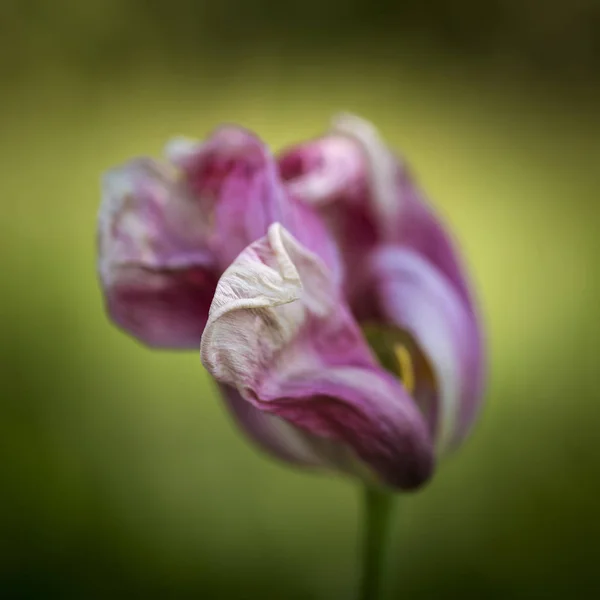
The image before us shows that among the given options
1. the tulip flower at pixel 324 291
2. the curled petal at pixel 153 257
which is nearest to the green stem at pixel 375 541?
the tulip flower at pixel 324 291

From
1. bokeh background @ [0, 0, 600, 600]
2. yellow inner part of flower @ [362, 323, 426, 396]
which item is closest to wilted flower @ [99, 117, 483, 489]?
yellow inner part of flower @ [362, 323, 426, 396]

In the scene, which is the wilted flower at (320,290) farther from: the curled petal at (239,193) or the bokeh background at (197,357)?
the bokeh background at (197,357)

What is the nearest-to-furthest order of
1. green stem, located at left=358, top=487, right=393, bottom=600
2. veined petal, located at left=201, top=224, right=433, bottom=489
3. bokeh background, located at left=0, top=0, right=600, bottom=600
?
veined petal, located at left=201, top=224, right=433, bottom=489 < green stem, located at left=358, top=487, right=393, bottom=600 < bokeh background, located at left=0, top=0, right=600, bottom=600

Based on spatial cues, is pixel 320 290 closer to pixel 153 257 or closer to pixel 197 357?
pixel 153 257

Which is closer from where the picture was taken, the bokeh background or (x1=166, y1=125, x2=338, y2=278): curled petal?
(x1=166, y1=125, x2=338, y2=278): curled petal

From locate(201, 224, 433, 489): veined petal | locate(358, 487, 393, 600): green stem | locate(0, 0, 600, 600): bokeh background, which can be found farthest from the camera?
locate(0, 0, 600, 600): bokeh background

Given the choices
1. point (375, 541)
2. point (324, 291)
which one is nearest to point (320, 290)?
point (324, 291)

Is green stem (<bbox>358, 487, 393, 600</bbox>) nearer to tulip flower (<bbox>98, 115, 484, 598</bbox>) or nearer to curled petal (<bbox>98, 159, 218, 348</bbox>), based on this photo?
tulip flower (<bbox>98, 115, 484, 598</bbox>)

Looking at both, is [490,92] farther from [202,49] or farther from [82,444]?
[82,444]

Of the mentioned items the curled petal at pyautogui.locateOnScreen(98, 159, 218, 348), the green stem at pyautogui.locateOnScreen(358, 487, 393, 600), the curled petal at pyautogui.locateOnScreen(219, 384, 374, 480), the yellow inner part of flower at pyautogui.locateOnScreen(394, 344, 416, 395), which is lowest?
the green stem at pyautogui.locateOnScreen(358, 487, 393, 600)
